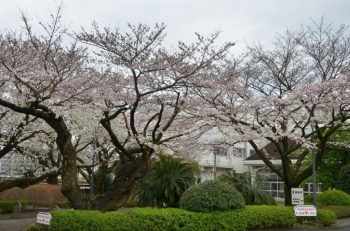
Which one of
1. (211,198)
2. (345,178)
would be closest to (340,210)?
(345,178)

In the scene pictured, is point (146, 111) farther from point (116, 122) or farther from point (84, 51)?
point (84, 51)

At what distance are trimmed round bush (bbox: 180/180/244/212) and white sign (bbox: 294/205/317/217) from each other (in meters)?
2.46

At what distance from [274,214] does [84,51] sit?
8090 millimetres

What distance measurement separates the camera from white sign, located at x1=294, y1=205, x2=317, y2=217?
44.0 ft

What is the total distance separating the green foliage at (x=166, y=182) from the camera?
46.5 feet

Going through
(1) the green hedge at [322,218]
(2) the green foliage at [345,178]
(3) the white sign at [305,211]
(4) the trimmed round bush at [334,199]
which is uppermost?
(2) the green foliage at [345,178]

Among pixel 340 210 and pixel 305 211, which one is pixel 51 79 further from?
pixel 340 210

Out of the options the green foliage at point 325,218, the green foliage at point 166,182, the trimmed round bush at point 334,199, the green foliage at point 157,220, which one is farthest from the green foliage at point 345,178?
the green foliage at point 157,220

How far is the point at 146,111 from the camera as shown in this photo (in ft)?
50.5

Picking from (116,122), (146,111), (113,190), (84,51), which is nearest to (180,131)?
(146,111)

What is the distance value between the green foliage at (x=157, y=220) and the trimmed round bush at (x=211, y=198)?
211mm

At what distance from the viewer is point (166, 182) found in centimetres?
1427

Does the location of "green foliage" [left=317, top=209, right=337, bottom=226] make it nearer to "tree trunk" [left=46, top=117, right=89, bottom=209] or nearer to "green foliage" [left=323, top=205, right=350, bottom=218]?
"green foliage" [left=323, top=205, right=350, bottom=218]

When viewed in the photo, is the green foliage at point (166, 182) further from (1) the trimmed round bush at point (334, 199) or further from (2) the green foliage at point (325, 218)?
(1) the trimmed round bush at point (334, 199)
